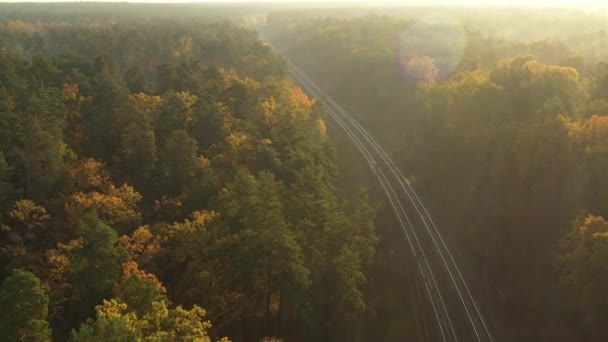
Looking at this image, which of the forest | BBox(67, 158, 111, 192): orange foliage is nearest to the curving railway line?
the forest

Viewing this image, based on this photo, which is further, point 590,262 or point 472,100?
point 472,100

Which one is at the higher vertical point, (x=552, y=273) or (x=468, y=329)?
(x=552, y=273)

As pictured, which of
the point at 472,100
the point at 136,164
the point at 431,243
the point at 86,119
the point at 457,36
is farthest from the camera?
the point at 457,36

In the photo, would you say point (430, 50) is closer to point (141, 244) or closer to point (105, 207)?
point (105, 207)

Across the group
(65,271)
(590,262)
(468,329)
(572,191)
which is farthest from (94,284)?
(572,191)

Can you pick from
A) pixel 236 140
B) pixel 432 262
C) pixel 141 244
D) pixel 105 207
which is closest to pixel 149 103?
pixel 236 140

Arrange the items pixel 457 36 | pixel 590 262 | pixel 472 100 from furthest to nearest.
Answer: pixel 457 36
pixel 472 100
pixel 590 262

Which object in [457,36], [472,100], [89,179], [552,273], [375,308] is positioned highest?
[457,36]

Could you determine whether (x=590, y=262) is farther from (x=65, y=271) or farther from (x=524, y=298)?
(x=65, y=271)
